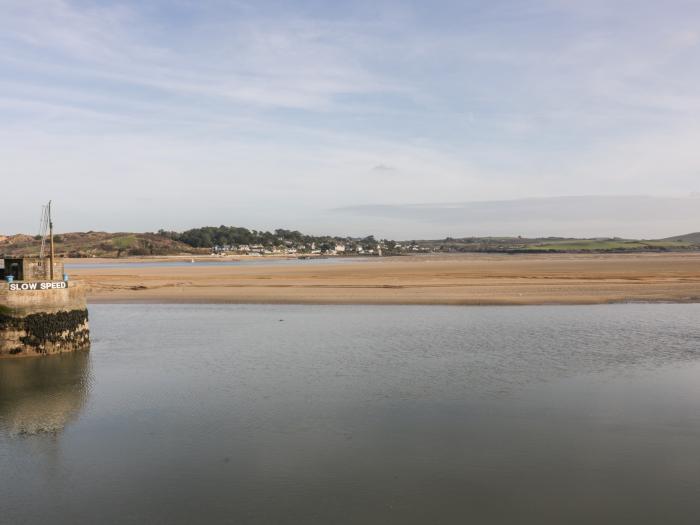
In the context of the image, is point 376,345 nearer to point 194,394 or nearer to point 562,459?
point 194,394

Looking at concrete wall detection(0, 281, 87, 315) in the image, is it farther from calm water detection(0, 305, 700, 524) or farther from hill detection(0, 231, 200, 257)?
hill detection(0, 231, 200, 257)

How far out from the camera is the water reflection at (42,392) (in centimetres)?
1502

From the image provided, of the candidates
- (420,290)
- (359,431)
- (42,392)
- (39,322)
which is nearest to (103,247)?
(420,290)

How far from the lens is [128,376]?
20.0m

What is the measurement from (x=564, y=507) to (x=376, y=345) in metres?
15.2

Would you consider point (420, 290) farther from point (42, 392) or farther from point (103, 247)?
point (103, 247)

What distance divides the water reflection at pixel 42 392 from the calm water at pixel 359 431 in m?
0.10

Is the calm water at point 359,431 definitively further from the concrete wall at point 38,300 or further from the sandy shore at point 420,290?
the sandy shore at point 420,290

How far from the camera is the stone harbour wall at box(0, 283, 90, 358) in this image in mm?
22719

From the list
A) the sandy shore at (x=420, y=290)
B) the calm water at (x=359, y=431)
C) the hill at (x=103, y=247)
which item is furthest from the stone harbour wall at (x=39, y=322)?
the hill at (x=103, y=247)

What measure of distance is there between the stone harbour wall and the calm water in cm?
93

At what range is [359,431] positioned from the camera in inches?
548

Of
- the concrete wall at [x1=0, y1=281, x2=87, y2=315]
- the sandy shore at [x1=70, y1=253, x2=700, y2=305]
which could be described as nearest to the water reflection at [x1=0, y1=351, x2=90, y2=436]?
the concrete wall at [x1=0, y1=281, x2=87, y2=315]

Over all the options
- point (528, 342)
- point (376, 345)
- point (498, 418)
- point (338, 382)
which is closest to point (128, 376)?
point (338, 382)
